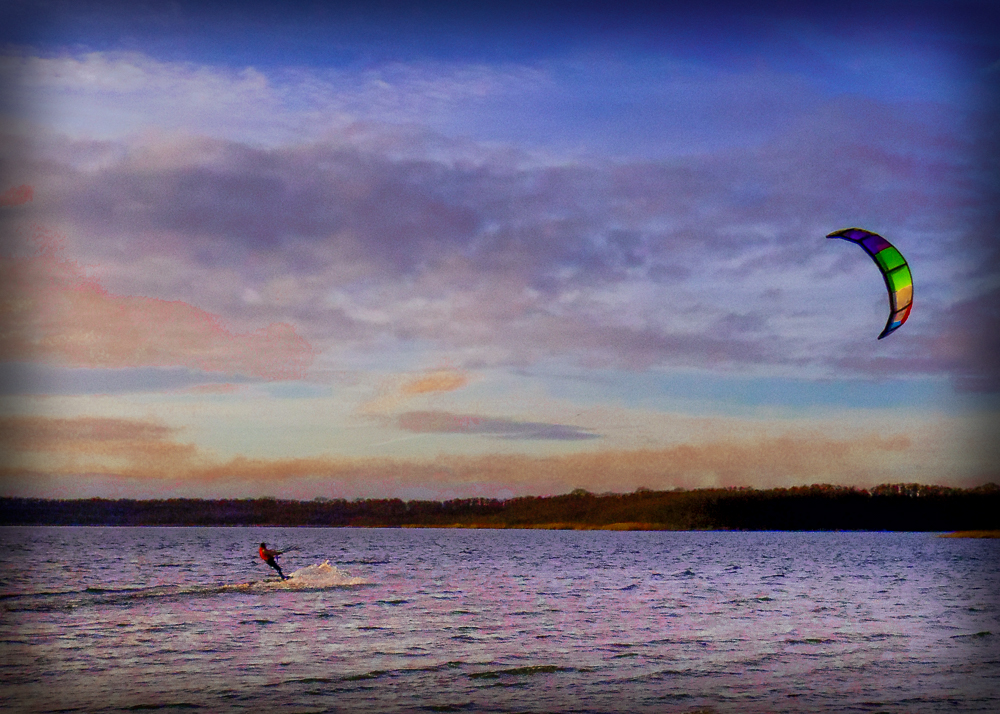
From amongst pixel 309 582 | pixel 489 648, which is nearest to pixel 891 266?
pixel 489 648

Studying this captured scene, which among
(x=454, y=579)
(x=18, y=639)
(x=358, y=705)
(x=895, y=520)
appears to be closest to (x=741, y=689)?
(x=358, y=705)

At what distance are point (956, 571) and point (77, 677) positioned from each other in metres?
40.9

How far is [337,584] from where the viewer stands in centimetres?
2916

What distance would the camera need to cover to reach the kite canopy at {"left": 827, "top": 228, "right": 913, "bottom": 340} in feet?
39.4

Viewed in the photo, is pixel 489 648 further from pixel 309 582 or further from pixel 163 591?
pixel 309 582

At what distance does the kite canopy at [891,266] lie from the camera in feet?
39.4

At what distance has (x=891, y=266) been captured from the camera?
12414 millimetres

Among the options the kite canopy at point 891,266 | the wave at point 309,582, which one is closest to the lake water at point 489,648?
the wave at point 309,582

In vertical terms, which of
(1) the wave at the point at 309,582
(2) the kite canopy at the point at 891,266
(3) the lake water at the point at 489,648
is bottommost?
(1) the wave at the point at 309,582

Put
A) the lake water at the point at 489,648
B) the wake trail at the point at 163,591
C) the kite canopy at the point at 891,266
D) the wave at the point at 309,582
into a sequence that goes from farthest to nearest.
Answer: the wave at the point at 309,582
the wake trail at the point at 163,591
the kite canopy at the point at 891,266
the lake water at the point at 489,648

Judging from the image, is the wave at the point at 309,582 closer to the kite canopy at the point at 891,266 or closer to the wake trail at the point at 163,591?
the wake trail at the point at 163,591

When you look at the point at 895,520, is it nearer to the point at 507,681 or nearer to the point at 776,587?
the point at 776,587

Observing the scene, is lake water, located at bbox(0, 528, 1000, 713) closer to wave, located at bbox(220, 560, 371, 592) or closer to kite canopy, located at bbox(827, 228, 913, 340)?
wave, located at bbox(220, 560, 371, 592)

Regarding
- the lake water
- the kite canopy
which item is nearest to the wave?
the lake water
